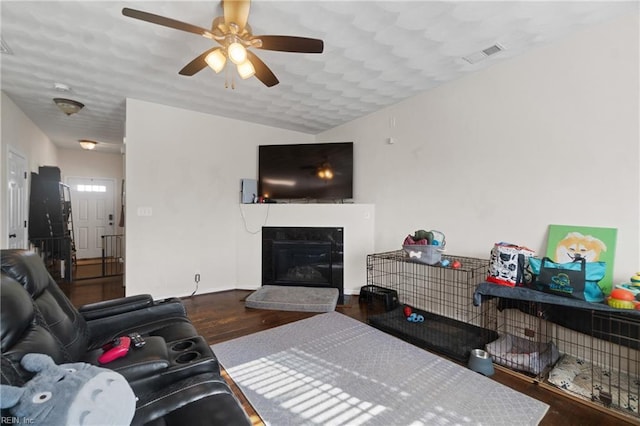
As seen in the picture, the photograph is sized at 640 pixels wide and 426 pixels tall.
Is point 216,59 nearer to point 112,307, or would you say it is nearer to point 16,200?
point 112,307

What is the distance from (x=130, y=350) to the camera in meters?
1.42

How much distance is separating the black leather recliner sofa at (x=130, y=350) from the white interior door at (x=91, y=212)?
6.44m

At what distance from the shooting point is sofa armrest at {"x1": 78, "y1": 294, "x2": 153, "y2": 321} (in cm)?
186

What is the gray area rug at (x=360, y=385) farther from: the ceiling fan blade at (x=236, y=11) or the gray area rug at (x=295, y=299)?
the ceiling fan blade at (x=236, y=11)

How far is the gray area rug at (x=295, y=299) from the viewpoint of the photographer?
334 cm

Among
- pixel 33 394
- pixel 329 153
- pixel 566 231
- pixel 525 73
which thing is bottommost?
pixel 33 394

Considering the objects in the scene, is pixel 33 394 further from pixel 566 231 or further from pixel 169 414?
pixel 566 231

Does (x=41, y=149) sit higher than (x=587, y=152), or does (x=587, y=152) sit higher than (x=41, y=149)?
(x=41, y=149)

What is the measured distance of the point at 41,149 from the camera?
5.11m

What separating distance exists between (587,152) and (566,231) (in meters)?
0.64

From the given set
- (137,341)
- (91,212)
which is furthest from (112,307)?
(91,212)

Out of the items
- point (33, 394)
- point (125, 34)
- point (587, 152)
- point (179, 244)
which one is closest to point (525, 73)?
point (587, 152)

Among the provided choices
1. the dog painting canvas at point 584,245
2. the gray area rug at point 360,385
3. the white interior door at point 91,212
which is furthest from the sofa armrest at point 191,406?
the white interior door at point 91,212

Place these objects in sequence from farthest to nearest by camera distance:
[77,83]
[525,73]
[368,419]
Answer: [77,83] < [525,73] < [368,419]
